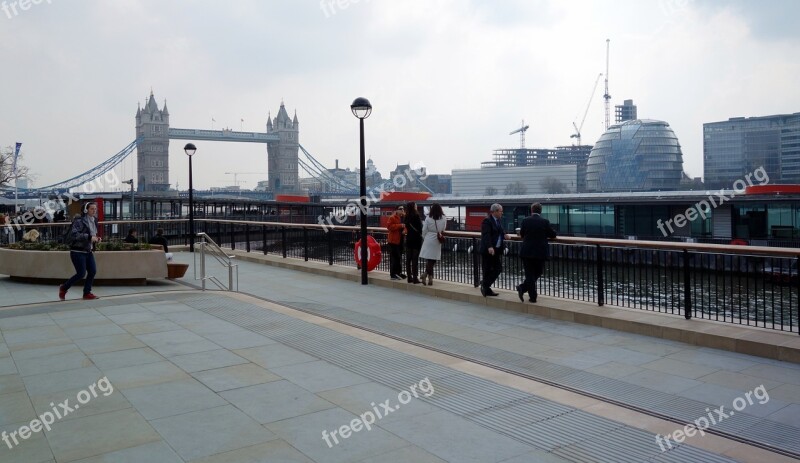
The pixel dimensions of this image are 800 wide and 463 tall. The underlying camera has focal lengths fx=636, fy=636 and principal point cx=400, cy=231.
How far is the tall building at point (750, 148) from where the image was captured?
108m

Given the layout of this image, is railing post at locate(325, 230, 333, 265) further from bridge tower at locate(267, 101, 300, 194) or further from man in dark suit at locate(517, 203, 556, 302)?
bridge tower at locate(267, 101, 300, 194)

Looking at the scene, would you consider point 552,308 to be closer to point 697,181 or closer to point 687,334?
point 687,334

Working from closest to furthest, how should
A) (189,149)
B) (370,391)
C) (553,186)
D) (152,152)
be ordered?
1. (370,391)
2. (189,149)
3. (152,152)
4. (553,186)

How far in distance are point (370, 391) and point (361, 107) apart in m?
8.18

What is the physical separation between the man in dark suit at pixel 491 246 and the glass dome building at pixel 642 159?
133860 mm

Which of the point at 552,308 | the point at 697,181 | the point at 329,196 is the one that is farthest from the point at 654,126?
the point at 552,308

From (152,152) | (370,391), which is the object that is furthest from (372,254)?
(152,152)

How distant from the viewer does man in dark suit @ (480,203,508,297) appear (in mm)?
10180

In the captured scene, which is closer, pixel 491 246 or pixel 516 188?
pixel 491 246

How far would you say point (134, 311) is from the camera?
9586 millimetres

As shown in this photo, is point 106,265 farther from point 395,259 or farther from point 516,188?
point 516,188

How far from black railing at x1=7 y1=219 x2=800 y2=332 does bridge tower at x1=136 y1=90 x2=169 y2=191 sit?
144155 mm

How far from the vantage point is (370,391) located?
5703 millimetres

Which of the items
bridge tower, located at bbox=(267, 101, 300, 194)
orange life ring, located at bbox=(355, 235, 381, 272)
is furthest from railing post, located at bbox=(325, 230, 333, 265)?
bridge tower, located at bbox=(267, 101, 300, 194)
